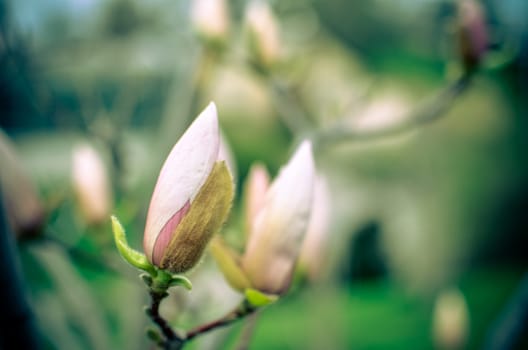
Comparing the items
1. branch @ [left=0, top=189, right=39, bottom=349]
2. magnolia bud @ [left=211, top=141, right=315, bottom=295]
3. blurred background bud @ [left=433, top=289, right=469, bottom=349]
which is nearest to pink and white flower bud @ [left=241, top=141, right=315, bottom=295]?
magnolia bud @ [left=211, top=141, right=315, bottom=295]

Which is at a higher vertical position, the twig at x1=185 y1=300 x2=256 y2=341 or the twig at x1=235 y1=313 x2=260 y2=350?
the twig at x1=185 y1=300 x2=256 y2=341

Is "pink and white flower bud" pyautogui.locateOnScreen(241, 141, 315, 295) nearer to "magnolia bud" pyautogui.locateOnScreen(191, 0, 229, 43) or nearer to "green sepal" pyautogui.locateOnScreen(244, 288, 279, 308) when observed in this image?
"green sepal" pyautogui.locateOnScreen(244, 288, 279, 308)

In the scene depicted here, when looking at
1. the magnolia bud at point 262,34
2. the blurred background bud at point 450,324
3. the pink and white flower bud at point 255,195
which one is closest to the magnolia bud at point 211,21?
the magnolia bud at point 262,34

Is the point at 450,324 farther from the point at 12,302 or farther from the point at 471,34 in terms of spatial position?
the point at 12,302

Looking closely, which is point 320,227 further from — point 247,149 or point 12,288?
point 247,149

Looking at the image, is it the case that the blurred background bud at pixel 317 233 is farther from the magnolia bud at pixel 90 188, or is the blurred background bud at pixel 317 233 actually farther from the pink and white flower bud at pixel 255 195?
the magnolia bud at pixel 90 188

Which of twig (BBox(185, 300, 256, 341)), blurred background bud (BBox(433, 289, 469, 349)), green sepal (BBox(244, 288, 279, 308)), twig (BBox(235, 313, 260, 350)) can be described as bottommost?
blurred background bud (BBox(433, 289, 469, 349))
